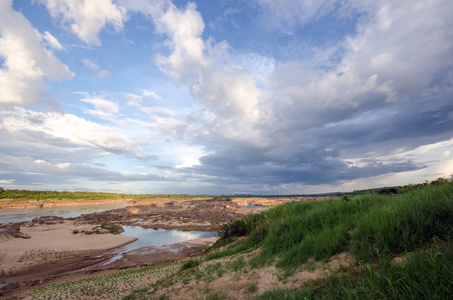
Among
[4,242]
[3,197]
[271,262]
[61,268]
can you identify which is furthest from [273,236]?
[3,197]

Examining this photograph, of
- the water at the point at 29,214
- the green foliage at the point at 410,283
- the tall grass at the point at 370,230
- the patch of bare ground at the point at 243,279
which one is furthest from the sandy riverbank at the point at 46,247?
the green foliage at the point at 410,283

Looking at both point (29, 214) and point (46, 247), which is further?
point (29, 214)

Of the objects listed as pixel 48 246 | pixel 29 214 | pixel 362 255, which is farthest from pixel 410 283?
pixel 29 214

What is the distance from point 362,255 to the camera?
4.95 meters

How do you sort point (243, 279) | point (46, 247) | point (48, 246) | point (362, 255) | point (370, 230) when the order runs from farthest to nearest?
point (48, 246)
point (46, 247)
point (243, 279)
point (370, 230)
point (362, 255)

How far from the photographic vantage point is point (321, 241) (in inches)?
257

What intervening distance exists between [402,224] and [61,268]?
25.1 metres

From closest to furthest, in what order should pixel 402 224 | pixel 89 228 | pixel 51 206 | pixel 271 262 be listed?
pixel 402 224, pixel 271 262, pixel 89 228, pixel 51 206

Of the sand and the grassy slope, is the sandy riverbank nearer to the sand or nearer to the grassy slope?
the sand

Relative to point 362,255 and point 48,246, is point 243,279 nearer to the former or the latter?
point 362,255

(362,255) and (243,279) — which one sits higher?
(362,255)

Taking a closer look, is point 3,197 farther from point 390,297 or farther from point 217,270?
point 390,297

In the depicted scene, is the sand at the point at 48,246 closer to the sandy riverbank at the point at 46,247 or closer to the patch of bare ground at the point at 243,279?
the sandy riverbank at the point at 46,247

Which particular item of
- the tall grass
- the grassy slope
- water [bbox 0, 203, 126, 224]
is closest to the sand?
water [bbox 0, 203, 126, 224]
